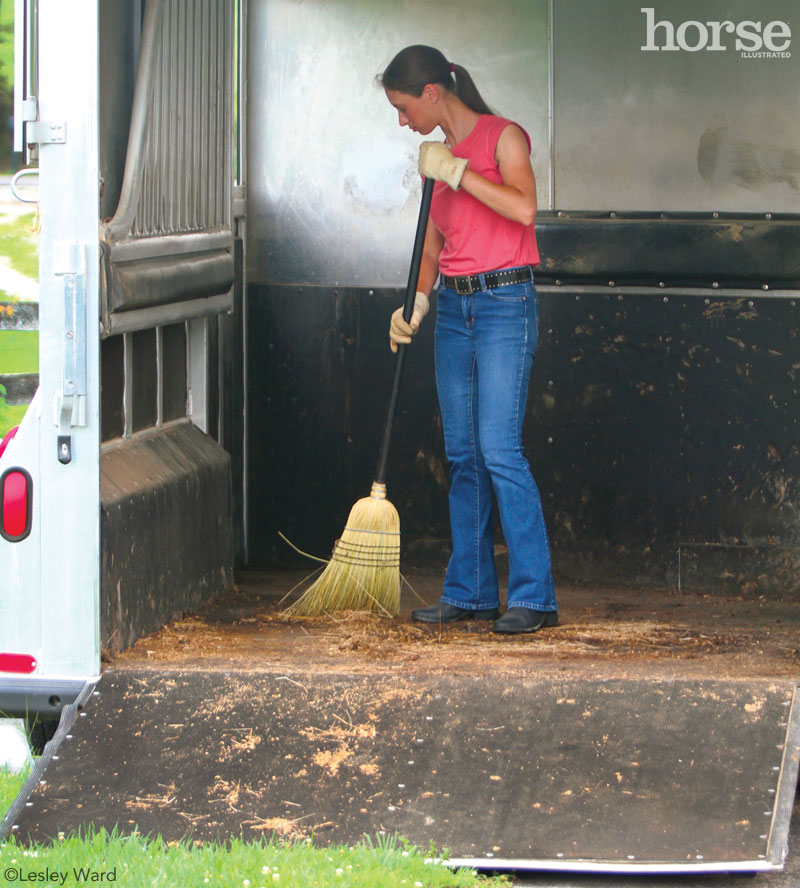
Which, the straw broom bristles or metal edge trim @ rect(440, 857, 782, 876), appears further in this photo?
the straw broom bristles

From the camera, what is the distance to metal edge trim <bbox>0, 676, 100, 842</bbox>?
307 centimetres

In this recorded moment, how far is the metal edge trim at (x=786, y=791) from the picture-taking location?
2874 mm

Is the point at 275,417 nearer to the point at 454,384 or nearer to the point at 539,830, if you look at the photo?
the point at 454,384

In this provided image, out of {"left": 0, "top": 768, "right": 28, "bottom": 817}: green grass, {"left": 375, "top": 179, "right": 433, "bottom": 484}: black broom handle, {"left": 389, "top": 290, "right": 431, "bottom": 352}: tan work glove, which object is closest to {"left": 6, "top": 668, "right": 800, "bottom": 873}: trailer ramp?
{"left": 0, "top": 768, "right": 28, "bottom": 817}: green grass

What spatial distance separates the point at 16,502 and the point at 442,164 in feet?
5.14

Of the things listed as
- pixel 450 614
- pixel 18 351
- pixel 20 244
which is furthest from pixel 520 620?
pixel 20 244

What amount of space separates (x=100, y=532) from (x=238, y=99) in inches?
90.9

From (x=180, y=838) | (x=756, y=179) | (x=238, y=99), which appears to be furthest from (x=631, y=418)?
(x=180, y=838)

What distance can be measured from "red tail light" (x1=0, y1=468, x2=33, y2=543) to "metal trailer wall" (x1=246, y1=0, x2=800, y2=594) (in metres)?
1.99

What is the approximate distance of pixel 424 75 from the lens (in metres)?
4.14

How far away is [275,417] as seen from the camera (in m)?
5.40

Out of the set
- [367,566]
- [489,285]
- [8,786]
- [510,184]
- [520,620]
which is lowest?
[8,786]

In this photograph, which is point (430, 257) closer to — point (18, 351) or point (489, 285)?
point (489, 285)

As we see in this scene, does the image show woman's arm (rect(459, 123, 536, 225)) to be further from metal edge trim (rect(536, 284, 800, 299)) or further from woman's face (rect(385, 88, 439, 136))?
metal edge trim (rect(536, 284, 800, 299))
